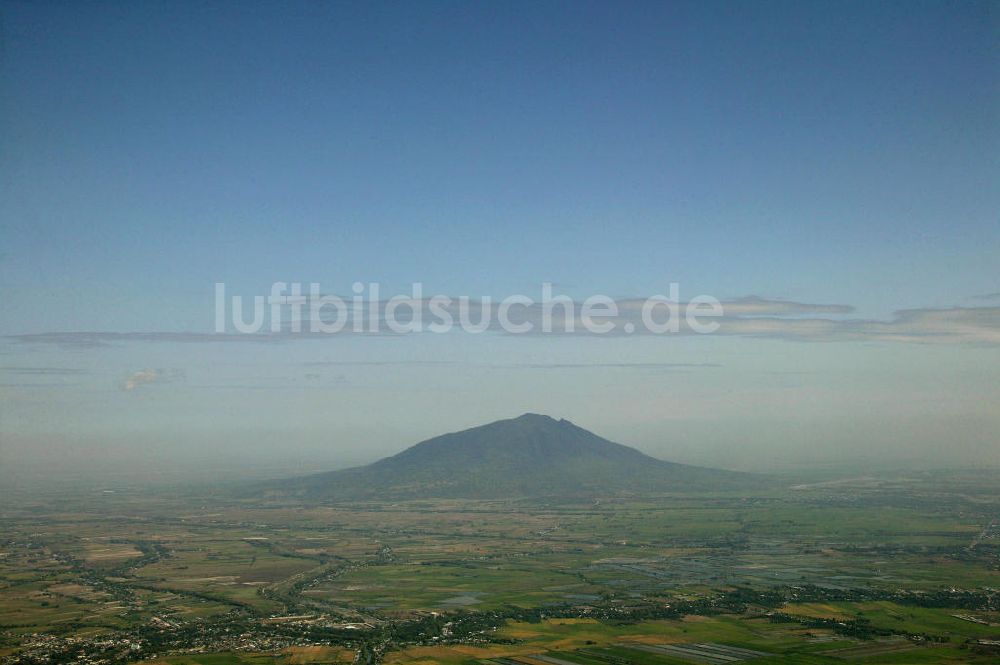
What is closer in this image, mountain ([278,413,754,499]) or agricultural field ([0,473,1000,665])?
agricultural field ([0,473,1000,665])

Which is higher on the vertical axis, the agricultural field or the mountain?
the mountain

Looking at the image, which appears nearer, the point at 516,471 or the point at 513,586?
the point at 513,586

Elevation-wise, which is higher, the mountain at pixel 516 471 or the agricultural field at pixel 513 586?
the mountain at pixel 516 471

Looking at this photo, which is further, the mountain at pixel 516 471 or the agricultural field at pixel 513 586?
the mountain at pixel 516 471

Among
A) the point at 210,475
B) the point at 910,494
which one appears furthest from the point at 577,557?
the point at 210,475
